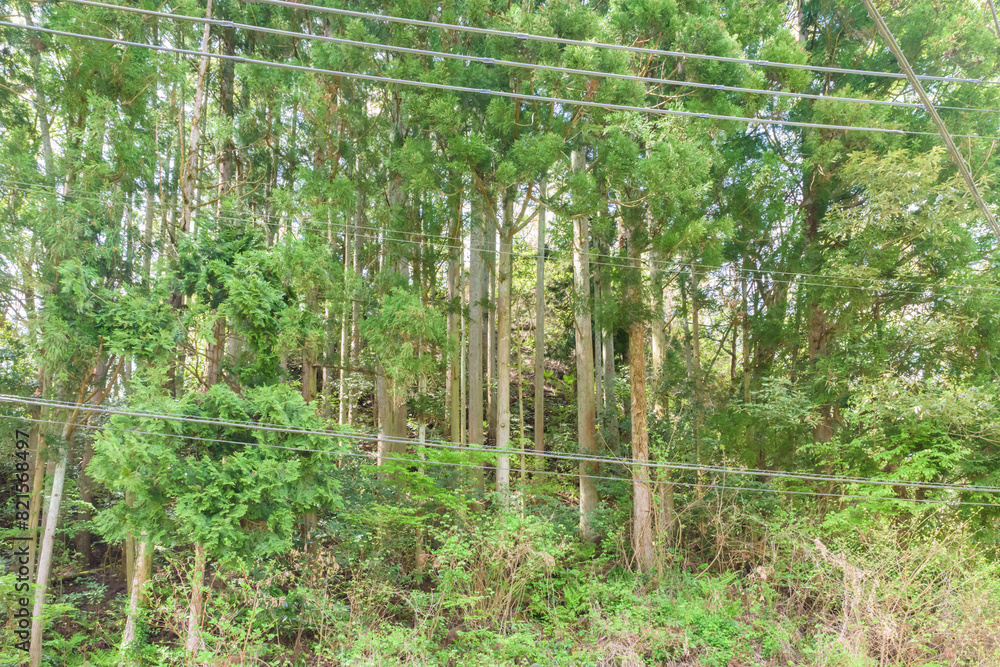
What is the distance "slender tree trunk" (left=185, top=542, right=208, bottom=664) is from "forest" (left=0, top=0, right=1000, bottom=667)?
0.04 meters

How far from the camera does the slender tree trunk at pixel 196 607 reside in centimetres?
602

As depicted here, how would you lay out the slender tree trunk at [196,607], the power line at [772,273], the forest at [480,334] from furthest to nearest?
1. the power line at [772,273]
2. the forest at [480,334]
3. the slender tree trunk at [196,607]

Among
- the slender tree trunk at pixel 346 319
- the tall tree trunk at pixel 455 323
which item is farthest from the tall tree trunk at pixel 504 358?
the slender tree trunk at pixel 346 319

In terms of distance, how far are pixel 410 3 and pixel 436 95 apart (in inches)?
52.6

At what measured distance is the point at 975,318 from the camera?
793 cm

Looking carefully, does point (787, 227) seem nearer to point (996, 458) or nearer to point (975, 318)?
point (975, 318)

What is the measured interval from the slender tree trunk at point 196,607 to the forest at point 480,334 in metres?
0.04

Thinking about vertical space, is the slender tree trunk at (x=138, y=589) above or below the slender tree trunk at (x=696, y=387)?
below

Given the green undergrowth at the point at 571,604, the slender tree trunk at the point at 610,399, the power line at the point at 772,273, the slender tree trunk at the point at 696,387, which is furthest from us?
the slender tree trunk at the point at 610,399

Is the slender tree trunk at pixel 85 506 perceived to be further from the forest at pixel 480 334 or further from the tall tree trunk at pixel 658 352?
the tall tree trunk at pixel 658 352

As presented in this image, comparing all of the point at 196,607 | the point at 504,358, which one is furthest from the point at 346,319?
the point at 196,607

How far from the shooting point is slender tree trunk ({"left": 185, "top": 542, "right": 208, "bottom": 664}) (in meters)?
6.02

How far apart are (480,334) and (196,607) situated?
518 centimetres

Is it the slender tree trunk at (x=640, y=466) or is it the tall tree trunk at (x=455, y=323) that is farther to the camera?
the tall tree trunk at (x=455, y=323)
